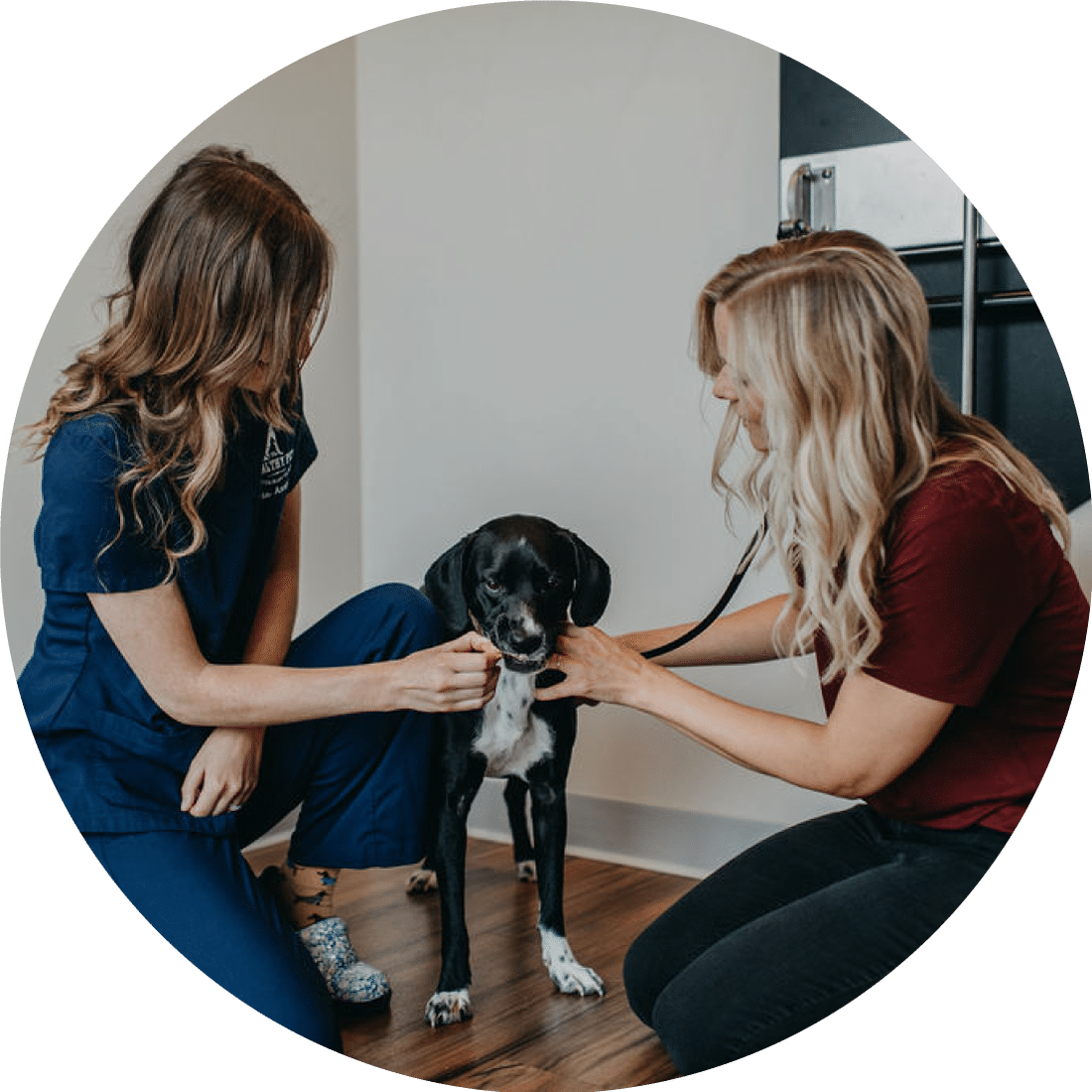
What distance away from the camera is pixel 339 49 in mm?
1451

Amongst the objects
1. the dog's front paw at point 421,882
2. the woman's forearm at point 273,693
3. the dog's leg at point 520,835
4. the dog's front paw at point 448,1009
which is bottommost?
the dog's front paw at point 448,1009

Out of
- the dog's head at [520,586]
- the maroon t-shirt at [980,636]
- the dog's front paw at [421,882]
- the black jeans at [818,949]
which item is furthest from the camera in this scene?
the dog's front paw at [421,882]

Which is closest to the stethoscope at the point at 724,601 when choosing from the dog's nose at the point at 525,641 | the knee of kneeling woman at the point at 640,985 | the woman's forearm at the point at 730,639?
the woman's forearm at the point at 730,639

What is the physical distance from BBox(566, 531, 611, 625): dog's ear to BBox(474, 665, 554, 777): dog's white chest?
103 mm

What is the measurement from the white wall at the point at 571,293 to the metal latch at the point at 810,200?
0.11 ft

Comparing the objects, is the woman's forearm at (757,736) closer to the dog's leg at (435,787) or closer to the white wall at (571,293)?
the white wall at (571,293)

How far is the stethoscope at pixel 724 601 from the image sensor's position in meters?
1.38

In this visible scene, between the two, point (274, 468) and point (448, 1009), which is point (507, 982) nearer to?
point (448, 1009)

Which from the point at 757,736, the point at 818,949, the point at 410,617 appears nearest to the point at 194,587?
the point at 410,617

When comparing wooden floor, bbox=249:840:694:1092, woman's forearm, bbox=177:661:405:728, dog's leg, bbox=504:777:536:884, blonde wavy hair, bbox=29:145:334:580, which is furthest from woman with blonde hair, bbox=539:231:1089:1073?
blonde wavy hair, bbox=29:145:334:580

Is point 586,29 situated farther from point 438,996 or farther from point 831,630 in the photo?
point 438,996

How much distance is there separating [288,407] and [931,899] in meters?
0.91

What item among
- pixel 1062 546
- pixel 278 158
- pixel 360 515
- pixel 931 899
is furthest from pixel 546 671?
pixel 278 158

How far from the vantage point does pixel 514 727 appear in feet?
4.81
